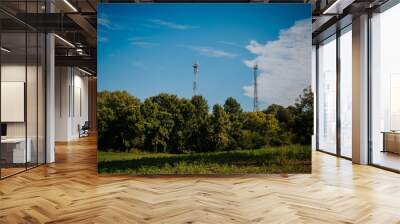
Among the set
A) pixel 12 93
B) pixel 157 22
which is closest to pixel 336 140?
pixel 157 22

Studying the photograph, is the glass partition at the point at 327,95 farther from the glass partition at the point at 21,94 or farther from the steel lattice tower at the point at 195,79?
the glass partition at the point at 21,94

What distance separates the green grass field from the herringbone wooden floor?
183 mm

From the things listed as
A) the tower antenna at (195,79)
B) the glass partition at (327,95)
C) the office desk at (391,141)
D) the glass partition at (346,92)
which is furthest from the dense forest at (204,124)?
the glass partition at (327,95)

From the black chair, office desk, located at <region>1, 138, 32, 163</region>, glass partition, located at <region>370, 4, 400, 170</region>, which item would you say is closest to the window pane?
glass partition, located at <region>370, 4, 400, 170</region>

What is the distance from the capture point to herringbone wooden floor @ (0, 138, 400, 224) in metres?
4.04

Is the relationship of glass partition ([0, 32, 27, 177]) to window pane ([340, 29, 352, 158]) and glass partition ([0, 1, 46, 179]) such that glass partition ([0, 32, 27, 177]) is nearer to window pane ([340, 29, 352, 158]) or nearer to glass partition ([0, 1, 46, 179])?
glass partition ([0, 1, 46, 179])

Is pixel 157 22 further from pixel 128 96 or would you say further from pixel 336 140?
pixel 336 140

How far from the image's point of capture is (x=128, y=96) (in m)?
6.64

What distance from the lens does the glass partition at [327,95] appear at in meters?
9.92

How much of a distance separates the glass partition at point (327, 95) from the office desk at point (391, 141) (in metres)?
2.48

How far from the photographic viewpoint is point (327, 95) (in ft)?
34.3

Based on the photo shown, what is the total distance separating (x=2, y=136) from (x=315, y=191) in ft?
16.1

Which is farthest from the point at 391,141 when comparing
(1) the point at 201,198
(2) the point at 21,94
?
(2) the point at 21,94

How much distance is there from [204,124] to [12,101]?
328 centimetres
